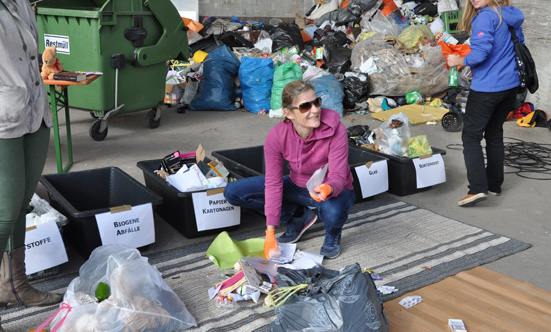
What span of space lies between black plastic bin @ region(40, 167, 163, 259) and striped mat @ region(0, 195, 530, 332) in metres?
0.36

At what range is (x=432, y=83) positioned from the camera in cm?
689

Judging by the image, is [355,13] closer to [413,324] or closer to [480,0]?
[480,0]

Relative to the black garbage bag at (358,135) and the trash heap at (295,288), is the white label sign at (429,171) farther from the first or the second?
the trash heap at (295,288)

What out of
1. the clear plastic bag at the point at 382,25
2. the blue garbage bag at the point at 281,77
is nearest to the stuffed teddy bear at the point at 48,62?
the blue garbage bag at the point at 281,77

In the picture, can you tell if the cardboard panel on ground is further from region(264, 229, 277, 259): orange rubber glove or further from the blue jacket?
region(264, 229, 277, 259): orange rubber glove

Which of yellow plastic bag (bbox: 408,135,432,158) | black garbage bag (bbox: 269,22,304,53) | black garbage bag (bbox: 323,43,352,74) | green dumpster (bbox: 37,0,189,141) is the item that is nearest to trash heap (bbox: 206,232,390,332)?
yellow plastic bag (bbox: 408,135,432,158)

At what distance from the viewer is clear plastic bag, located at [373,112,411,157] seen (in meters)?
4.22

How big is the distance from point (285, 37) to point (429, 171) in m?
4.62

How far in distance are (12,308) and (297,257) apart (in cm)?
140

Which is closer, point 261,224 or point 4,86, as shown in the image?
point 4,86

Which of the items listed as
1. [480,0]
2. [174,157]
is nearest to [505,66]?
[480,0]

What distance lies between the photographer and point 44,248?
8.97 ft

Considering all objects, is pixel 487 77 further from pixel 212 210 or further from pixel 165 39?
pixel 165 39

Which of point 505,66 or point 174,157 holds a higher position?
point 505,66
